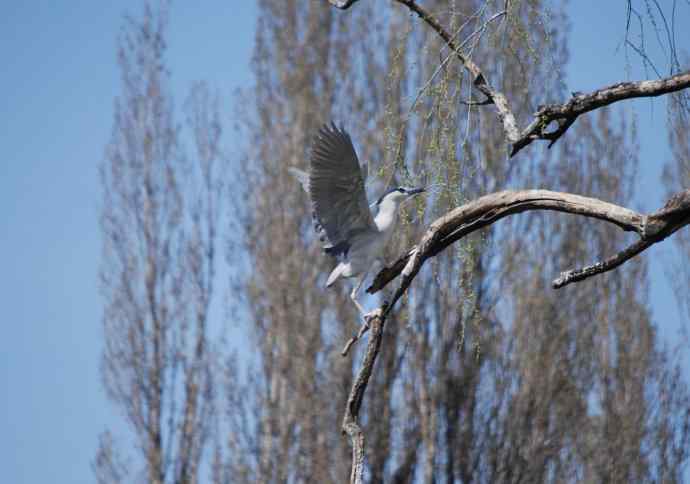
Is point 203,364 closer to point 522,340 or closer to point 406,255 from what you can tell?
point 522,340

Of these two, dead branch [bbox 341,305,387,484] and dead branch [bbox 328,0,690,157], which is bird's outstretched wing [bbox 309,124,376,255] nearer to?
dead branch [bbox 328,0,690,157]

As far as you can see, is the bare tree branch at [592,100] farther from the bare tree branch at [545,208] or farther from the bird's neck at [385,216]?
the bird's neck at [385,216]

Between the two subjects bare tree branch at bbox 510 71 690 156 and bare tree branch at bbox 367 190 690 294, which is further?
bare tree branch at bbox 510 71 690 156

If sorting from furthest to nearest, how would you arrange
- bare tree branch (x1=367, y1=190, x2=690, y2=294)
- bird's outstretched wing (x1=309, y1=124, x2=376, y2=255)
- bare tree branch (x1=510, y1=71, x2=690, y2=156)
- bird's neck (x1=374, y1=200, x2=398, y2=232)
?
bird's neck (x1=374, y1=200, x2=398, y2=232) < bird's outstretched wing (x1=309, y1=124, x2=376, y2=255) < bare tree branch (x1=510, y1=71, x2=690, y2=156) < bare tree branch (x1=367, y1=190, x2=690, y2=294)

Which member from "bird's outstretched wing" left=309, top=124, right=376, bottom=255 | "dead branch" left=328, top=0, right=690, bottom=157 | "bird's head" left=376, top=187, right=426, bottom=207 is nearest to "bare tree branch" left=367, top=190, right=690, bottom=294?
"dead branch" left=328, top=0, right=690, bottom=157

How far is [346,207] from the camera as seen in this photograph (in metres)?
3.35

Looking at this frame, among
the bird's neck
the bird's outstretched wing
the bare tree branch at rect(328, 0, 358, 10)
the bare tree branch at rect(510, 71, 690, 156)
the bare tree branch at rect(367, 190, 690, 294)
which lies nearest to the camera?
the bare tree branch at rect(367, 190, 690, 294)

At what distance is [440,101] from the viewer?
8.97ft

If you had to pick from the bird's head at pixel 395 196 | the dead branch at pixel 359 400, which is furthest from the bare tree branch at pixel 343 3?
the dead branch at pixel 359 400

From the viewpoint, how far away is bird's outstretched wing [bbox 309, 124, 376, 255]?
10.2 feet

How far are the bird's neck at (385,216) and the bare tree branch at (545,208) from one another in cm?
57

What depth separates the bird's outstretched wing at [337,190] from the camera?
312cm

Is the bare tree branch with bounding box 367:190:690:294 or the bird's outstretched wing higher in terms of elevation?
the bird's outstretched wing

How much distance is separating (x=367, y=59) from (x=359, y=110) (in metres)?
0.53
